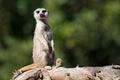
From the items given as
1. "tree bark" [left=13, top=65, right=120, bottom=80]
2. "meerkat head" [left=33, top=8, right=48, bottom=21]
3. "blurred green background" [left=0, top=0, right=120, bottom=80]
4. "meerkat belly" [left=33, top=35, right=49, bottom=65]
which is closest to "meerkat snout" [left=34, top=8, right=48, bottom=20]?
"meerkat head" [left=33, top=8, right=48, bottom=21]

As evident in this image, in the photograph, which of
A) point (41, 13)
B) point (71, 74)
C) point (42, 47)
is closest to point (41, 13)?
point (41, 13)

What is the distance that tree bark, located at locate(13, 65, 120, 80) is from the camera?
9922 millimetres

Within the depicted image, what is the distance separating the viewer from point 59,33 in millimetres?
20484

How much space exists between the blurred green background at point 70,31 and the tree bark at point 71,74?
9.84 metres

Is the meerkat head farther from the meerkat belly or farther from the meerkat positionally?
the meerkat belly

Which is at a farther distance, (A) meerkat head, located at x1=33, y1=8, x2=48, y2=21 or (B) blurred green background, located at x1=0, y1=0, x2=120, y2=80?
(B) blurred green background, located at x1=0, y1=0, x2=120, y2=80

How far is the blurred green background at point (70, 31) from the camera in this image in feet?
67.7

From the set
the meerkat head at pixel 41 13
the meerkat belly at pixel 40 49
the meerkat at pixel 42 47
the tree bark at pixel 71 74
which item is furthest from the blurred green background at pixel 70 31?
the tree bark at pixel 71 74

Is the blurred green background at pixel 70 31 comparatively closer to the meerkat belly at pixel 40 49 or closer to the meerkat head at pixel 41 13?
the meerkat head at pixel 41 13

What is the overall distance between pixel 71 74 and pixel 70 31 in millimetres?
11114

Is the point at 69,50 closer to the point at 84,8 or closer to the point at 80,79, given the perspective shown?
the point at 84,8

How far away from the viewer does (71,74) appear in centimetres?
991

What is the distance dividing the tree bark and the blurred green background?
984cm

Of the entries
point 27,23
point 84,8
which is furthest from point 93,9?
point 27,23
